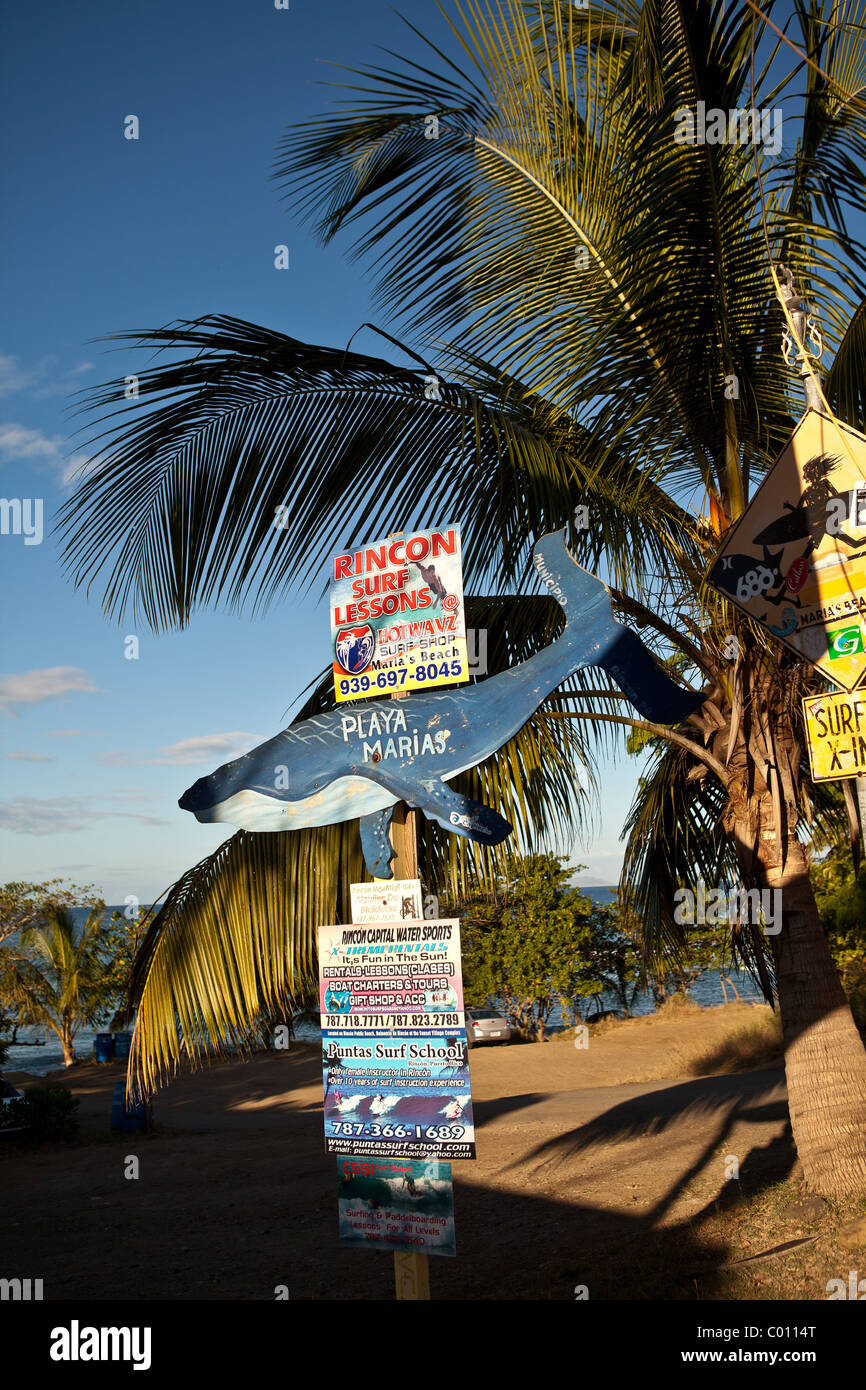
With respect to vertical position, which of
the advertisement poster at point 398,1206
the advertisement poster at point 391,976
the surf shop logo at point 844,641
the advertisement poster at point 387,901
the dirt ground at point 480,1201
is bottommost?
the dirt ground at point 480,1201

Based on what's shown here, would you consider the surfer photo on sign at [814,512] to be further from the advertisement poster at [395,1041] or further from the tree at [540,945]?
the tree at [540,945]

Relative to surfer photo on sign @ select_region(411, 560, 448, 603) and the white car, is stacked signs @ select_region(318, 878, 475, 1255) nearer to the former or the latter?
surfer photo on sign @ select_region(411, 560, 448, 603)

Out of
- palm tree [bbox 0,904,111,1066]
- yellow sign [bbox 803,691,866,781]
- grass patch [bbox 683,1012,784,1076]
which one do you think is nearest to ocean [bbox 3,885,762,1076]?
palm tree [bbox 0,904,111,1066]

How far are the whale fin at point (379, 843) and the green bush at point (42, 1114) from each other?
501 inches

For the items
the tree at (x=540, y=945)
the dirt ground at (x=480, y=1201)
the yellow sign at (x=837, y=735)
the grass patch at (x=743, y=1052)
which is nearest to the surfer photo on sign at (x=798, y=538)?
the yellow sign at (x=837, y=735)

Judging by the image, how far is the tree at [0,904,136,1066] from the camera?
24.5 m

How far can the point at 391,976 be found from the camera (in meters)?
4.04

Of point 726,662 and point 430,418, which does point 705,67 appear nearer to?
point 430,418

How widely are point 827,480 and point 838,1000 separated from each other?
3.68 metres

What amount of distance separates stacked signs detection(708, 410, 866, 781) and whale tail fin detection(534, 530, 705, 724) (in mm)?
533

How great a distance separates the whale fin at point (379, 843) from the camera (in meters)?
4.45

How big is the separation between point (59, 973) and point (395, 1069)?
25.6 m
